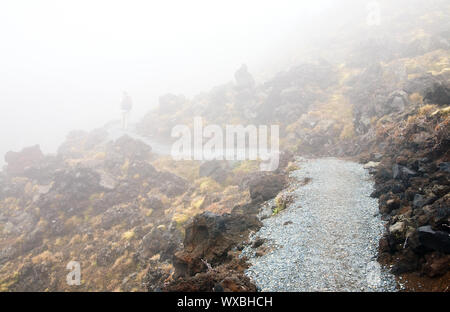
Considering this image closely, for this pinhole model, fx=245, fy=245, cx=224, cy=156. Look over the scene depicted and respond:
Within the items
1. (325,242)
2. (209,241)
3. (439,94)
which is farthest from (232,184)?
(439,94)

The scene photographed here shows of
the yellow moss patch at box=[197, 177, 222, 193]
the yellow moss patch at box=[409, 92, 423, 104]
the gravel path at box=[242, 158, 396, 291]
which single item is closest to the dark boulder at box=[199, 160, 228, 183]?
the yellow moss patch at box=[197, 177, 222, 193]

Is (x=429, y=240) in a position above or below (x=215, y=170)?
above

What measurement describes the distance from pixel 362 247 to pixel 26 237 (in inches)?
975

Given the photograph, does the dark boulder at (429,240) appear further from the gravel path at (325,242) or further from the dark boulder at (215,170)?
the dark boulder at (215,170)

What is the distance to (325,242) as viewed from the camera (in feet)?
32.4

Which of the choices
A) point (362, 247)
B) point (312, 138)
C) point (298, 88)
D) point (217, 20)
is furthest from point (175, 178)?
point (217, 20)

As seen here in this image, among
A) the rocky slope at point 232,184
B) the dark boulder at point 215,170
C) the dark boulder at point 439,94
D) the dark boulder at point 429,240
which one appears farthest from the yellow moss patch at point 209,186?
the dark boulder at point 439,94

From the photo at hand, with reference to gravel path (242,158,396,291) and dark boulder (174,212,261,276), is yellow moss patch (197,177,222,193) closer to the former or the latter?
gravel path (242,158,396,291)

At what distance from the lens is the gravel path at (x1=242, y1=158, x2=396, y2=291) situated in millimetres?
7930

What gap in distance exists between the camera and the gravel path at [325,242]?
26.0 ft

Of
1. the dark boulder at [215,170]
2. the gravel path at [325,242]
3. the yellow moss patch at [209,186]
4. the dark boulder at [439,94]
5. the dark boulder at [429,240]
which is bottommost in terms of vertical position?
the yellow moss patch at [209,186]

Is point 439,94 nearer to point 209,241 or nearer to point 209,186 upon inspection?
point 209,241
